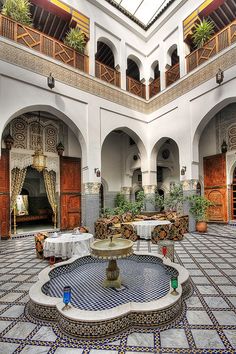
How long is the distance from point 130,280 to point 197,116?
6188mm

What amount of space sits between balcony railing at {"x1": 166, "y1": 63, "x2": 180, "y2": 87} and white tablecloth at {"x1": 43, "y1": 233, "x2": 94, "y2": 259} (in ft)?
24.3

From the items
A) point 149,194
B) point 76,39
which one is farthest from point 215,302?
point 76,39

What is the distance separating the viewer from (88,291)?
2.95m

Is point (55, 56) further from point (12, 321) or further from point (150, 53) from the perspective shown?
point (12, 321)

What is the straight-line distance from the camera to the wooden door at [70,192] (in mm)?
8492

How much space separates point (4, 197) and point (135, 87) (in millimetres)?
6972

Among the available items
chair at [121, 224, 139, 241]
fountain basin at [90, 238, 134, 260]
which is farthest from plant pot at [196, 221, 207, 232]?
fountain basin at [90, 238, 134, 260]

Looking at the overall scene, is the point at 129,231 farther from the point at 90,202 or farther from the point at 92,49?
the point at 92,49

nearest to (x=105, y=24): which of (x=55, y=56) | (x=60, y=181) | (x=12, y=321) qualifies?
(x=55, y=56)

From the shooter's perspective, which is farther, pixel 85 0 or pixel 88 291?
pixel 85 0

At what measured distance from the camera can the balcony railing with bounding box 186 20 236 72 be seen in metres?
6.46

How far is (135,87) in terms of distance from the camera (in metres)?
9.34

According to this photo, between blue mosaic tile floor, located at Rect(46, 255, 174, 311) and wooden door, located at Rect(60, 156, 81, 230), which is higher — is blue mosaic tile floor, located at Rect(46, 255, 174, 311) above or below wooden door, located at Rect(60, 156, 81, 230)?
below

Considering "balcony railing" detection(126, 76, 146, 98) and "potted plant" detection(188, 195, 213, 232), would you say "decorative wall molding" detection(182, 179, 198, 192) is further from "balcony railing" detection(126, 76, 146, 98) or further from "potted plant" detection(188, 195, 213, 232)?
"balcony railing" detection(126, 76, 146, 98)
